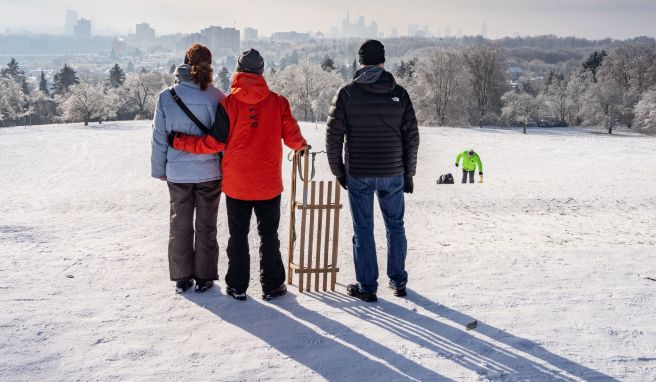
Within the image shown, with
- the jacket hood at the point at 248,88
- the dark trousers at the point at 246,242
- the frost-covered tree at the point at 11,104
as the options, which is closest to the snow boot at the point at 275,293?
the dark trousers at the point at 246,242

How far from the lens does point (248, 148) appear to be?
4.68m

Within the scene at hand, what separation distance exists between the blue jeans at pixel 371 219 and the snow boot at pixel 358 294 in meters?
0.04

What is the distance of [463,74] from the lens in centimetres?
6347

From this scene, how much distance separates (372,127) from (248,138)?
3.66ft

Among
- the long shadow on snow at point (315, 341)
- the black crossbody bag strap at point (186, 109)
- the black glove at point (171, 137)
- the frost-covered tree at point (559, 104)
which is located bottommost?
the long shadow on snow at point (315, 341)

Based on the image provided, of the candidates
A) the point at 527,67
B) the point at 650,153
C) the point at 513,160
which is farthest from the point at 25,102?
the point at 527,67

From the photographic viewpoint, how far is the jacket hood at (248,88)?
4559 millimetres

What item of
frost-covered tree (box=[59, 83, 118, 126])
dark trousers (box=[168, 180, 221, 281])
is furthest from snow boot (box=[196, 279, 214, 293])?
frost-covered tree (box=[59, 83, 118, 126])

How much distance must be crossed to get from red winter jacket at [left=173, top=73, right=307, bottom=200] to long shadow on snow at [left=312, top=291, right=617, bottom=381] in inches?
52.4

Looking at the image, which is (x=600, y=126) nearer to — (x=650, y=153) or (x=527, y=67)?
(x=650, y=153)

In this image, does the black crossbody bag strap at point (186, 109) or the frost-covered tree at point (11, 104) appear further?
the frost-covered tree at point (11, 104)

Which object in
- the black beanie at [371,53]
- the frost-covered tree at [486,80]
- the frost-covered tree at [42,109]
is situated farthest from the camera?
the frost-covered tree at [42,109]

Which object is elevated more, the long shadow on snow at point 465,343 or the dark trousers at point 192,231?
the dark trousers at point 192,231

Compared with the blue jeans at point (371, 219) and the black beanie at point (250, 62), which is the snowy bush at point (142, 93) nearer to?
the black beanie at point (250, 62)
